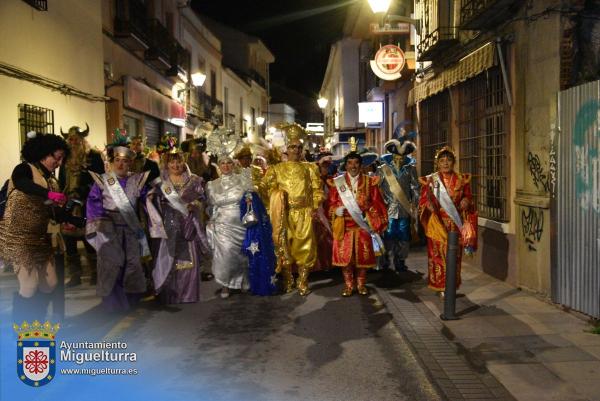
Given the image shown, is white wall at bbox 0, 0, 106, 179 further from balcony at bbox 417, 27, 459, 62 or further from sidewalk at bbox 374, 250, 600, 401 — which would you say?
balcony at bbox 417, 27, 459, 62

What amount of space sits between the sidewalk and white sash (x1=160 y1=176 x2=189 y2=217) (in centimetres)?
284

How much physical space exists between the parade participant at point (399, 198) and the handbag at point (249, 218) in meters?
2.75

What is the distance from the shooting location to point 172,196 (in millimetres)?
7238

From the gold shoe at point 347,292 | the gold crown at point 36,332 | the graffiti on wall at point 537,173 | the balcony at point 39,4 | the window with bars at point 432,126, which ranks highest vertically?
the balcony at point 39,4

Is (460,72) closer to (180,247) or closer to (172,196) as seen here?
(172,196)

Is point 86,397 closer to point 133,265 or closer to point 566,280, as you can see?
point 133,265

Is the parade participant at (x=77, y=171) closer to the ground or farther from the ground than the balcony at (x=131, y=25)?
closer to the ground

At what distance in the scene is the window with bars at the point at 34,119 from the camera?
10398 millimetres

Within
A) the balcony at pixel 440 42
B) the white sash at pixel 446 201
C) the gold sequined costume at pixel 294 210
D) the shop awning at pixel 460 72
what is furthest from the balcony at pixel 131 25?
the white sash at pixel 446 201

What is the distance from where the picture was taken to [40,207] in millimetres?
5352

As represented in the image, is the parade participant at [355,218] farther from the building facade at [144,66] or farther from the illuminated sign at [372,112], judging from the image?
the illuminated sign at [372,112]

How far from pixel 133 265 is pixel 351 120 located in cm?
2742

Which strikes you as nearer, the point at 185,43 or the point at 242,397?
the point at 242,397

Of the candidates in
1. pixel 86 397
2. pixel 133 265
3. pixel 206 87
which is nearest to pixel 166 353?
pixel 86 397
